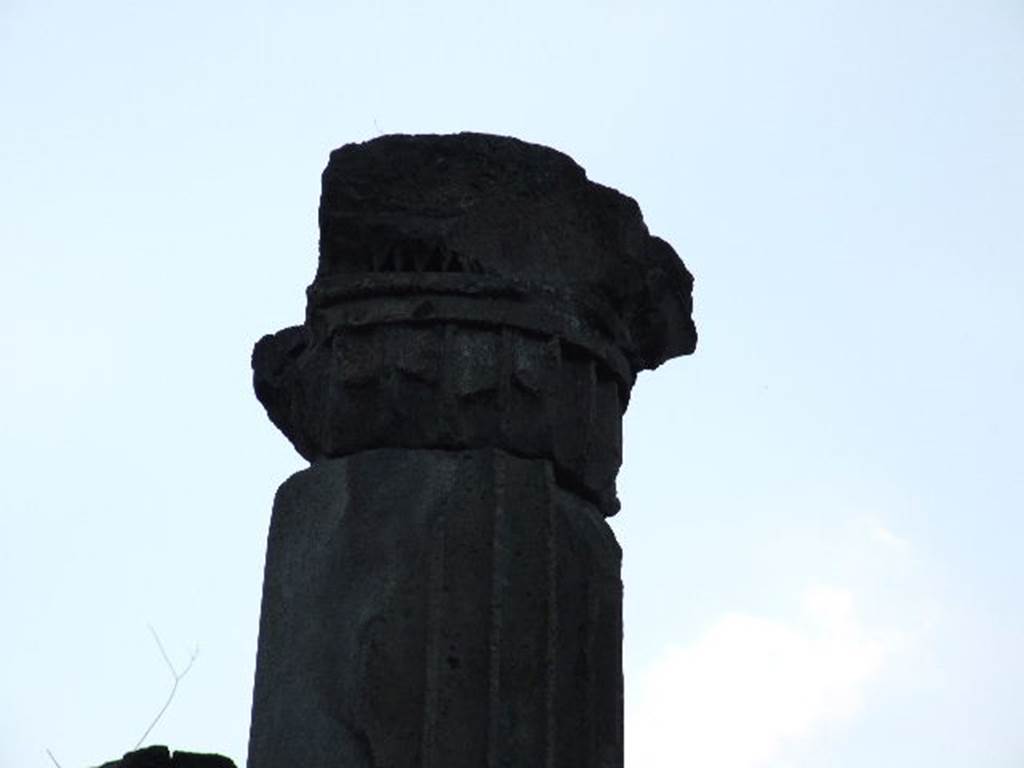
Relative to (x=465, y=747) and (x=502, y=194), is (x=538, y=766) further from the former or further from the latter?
(x=502, y=194)

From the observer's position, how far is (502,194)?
4887 millimetres

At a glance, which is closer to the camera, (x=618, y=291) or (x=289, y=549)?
(x=289, y=549)

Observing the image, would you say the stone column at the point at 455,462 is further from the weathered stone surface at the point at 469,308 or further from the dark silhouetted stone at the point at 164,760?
the dark silhouetted stone at the point at 164,760

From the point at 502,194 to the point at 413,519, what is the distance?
897 millimetres

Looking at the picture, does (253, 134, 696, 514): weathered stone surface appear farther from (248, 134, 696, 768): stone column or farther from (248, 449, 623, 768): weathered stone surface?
(248, 449, 623, 768): weathered stone surface

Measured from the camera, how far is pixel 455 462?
463 centimetres

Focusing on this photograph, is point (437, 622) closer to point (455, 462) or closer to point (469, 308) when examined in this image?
point (455, 462)

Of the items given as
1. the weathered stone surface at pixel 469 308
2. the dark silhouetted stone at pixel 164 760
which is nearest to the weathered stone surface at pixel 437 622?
the weathered stone surface at pixel 469 308

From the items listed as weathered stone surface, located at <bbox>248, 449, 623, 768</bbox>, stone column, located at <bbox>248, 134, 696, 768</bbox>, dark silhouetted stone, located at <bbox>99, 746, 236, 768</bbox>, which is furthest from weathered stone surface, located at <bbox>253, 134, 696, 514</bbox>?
dark silhouetted stone, located at <bbox>99, 746, 236, 768</bbox>

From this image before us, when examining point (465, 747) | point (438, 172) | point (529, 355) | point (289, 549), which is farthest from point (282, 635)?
point (438, 172)

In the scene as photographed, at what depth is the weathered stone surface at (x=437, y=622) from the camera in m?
4.30

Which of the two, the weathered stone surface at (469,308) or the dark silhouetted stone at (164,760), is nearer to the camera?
the weathered stone surface at (469,308)

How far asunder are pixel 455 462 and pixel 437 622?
1.45 feet

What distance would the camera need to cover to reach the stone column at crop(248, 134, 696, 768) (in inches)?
171
